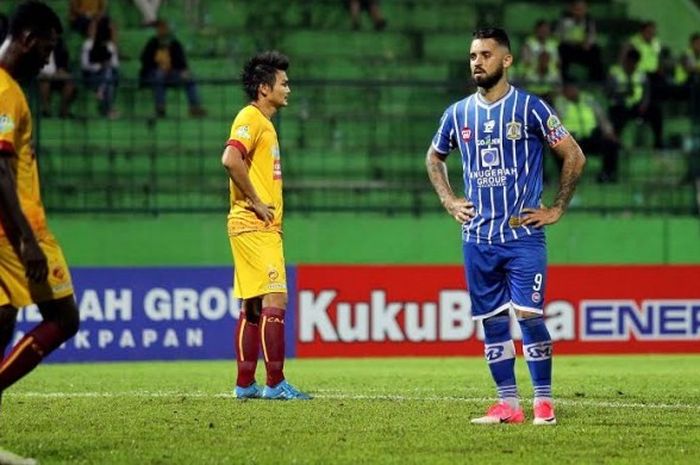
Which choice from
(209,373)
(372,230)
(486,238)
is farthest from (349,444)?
(372,230)

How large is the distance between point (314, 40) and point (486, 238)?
46.2 ft

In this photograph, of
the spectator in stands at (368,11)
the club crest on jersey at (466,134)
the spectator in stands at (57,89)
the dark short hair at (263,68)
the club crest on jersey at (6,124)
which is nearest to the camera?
the club crest on jersey at (6,124)

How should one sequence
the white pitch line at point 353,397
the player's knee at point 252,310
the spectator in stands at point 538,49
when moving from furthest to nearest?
the spectator in stands at point 538,49 < the player's knee at point 252,310 < the white pitch line at point 353,397

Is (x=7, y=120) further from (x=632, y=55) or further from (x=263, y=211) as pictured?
(x=632, y=55)

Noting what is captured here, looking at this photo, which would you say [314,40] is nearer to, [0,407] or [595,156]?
[595,156]

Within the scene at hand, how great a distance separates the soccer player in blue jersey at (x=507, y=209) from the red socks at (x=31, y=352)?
8.67 ft

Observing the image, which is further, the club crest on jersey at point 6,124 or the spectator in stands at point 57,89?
the spectator in stands at point 57,89

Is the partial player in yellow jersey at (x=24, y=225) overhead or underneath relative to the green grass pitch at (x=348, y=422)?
overhead

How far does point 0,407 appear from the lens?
11344 millimetres

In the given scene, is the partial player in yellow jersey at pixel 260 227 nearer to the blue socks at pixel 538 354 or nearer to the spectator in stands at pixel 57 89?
the blue socks at pixel 538 354

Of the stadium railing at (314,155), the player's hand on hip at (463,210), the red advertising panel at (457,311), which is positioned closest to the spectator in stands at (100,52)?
the stadium railing at (314,155)

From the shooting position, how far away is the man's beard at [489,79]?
33.2 feet

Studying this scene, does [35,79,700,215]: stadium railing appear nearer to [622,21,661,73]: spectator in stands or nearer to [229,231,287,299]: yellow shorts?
[622,21,661,73]: spectator in stands

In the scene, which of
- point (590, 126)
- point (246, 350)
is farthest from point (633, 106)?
point (246, 350)
